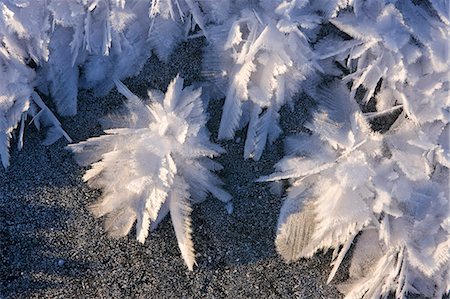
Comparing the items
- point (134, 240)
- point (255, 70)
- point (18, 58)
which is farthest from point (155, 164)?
point (18, 58)

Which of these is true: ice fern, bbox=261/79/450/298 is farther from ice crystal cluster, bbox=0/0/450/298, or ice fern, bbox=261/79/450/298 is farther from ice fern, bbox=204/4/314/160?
ice fern, bbox=204/4/314/160

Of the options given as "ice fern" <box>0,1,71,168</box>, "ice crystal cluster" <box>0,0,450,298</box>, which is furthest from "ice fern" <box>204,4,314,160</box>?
"ice fern" <box>0,1,71,168</box>

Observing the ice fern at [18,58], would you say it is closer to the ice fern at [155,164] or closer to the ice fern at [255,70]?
the ice fern at [155,164]

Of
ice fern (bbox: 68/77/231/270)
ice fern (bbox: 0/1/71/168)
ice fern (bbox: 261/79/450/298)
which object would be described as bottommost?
ice fern (bbox: 261/79/450/298)

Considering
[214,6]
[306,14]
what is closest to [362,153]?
[306,14]

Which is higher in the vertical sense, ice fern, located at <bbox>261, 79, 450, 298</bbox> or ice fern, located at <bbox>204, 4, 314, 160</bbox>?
ice fern, located at <bbox>204, 4, 314, 160</bbox>

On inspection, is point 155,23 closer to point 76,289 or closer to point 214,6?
point 214,6
